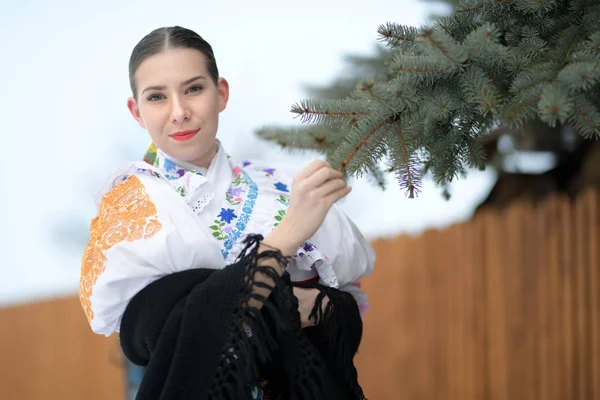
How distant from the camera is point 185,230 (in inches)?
61.7

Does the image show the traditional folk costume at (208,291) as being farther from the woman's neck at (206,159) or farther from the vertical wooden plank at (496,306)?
the vertical wooden plank at (496,306)

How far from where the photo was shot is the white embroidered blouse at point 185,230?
5.08 feet

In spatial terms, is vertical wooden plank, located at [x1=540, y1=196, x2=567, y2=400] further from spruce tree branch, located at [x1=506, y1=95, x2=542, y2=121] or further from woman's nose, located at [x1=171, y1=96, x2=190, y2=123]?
woman's nose, located at [x1=171, y1=96, x2=190, y2=123]

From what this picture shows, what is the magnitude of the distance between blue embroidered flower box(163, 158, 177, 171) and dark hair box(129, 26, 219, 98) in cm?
18

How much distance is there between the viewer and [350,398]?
1.75 metres

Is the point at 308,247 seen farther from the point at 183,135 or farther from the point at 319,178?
the point at 183,135

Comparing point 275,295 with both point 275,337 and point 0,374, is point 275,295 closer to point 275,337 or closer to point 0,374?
point 275,337

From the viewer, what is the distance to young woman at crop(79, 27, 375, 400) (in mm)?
1499

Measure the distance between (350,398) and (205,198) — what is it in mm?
596

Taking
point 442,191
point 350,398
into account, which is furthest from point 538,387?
point 350,398

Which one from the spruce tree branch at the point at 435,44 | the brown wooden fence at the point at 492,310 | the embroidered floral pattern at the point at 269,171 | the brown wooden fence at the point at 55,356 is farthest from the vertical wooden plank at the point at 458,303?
the spruce tree branch at the point at 435,44

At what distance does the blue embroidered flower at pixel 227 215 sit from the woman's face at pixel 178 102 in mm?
169

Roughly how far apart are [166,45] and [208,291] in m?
0.63

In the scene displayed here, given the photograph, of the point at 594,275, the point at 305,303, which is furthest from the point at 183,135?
the point at 594,275
